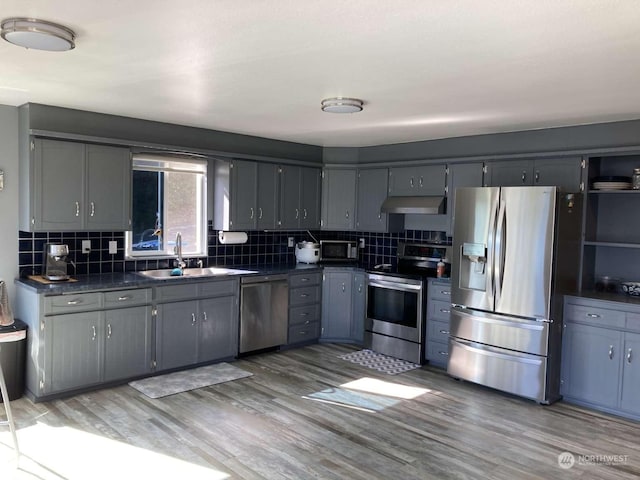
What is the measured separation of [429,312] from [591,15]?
362 centimetres

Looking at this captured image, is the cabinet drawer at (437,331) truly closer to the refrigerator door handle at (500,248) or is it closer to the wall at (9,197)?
the refrigerator door handle at (500,248)

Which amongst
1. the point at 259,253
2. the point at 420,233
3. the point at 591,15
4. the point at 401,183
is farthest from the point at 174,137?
the point at 591,15

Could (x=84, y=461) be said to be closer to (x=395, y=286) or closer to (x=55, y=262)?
(x=55, y=262)

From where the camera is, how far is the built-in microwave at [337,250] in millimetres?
6422

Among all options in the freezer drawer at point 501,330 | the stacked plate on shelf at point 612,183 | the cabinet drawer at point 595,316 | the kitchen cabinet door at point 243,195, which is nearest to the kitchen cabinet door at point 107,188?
the kitchen cabinet door at point 243,195

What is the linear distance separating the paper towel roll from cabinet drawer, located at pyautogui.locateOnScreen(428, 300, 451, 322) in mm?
2210

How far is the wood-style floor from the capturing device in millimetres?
3129

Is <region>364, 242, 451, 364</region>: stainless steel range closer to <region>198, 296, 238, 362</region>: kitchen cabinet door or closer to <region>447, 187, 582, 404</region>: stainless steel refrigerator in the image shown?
<region>447, 187, 582, 404</region>: stainless steel refrigerator

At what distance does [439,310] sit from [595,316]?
4.82 ft

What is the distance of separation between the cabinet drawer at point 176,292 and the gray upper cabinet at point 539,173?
3071 millimetres

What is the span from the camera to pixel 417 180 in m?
5.74

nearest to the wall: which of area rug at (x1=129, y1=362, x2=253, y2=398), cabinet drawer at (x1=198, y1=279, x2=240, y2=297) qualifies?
area rug at (x1=129, y1=362, x2=253, y2=398)

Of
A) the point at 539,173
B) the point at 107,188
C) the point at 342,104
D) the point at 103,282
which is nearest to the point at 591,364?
the point at 539,173

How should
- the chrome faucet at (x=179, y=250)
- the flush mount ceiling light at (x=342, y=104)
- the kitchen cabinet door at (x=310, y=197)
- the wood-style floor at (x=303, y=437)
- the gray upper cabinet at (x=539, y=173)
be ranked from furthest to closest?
1. the kitchen cabinet door at (x=310, y=197)
2. the chrome faucet at (x=179, y=250)
3. the gray upper cabinet at (x=539, y=173)
4. the flush mount ceiling light at (x=342, y=104)
5. the wood-style floor at (x=303, y=437)
